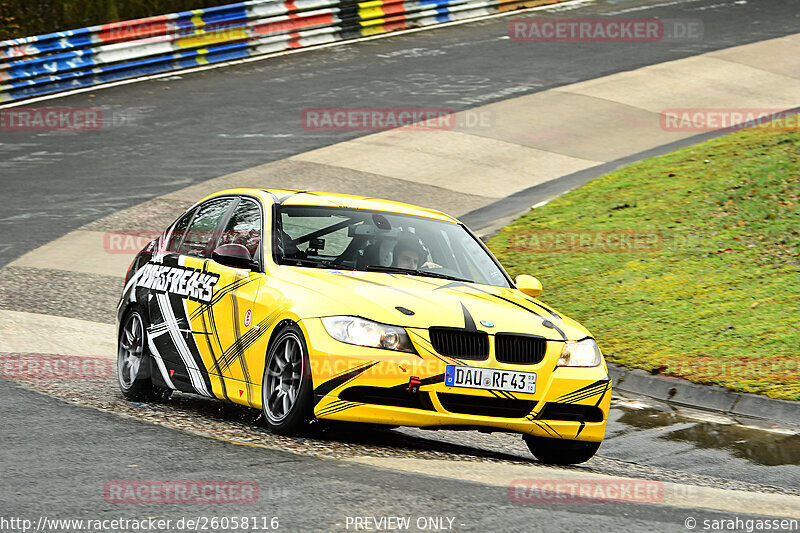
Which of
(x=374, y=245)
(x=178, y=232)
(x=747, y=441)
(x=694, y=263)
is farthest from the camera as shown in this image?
(x=694, y=263)

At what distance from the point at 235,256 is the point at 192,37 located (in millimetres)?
18646

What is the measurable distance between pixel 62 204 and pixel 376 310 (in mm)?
11169

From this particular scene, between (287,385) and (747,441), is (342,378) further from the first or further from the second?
(747,441)

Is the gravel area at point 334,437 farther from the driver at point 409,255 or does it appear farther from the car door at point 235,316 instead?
the driver at point 409,255

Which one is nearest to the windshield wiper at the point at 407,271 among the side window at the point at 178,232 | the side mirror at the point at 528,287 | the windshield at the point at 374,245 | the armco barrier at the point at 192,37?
the windshield at the point at 374,245

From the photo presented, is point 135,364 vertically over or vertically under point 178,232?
under

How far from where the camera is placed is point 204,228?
8.97 meters

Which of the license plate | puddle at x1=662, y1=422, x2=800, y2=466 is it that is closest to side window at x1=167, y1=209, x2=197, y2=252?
the license plate

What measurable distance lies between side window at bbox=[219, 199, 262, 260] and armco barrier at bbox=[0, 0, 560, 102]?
15355 millimetres

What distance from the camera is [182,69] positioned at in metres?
25.6

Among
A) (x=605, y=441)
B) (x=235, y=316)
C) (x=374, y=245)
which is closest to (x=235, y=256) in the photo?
(x=235, y=316)

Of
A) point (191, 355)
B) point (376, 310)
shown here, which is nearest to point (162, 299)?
point (191, 355)

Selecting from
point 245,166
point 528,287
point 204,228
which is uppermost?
point 204,228

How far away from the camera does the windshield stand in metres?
8.09
